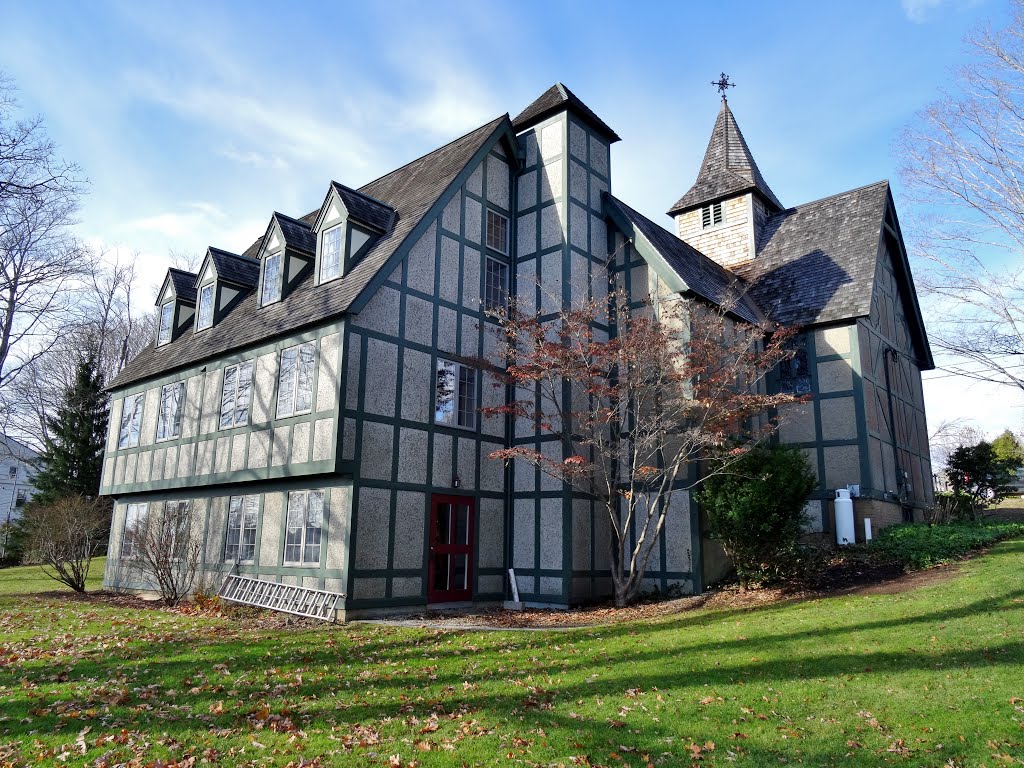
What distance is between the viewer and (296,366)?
1505 centimetres

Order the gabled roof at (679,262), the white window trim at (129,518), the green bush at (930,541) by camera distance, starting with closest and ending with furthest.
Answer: the green bush at (930,541) < the gabled roof at (679,262) < the white window trim at (129,518)

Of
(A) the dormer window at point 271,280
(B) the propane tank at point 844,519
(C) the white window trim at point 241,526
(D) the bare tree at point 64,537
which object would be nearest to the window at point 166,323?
(D) the bare tree at point 64,537

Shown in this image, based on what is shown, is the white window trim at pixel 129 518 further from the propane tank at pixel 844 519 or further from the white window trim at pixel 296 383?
the propane tank at pixel 844 519

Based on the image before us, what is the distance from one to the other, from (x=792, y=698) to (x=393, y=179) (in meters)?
16.5

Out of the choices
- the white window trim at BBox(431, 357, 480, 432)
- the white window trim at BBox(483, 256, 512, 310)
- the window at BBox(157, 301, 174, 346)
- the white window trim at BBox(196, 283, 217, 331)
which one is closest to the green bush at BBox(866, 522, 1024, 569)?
the white window trim at BBox(431, 357, 480, 432)

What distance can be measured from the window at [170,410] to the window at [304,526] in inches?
226

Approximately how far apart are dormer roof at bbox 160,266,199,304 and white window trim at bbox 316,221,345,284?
6.60m

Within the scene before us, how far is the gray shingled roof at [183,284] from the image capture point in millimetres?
20797

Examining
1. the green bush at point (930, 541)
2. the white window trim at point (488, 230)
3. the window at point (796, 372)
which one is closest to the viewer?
the green bush at point (930, 541)

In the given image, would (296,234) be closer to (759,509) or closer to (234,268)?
(234,268)

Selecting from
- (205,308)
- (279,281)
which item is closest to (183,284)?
(205,308)

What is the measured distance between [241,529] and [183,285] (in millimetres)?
8648

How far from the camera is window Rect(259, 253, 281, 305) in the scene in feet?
55.3

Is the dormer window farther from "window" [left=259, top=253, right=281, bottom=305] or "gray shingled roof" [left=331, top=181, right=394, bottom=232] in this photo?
"gray shingled roof" [left=331, top=181, right=394, bottom=232]
